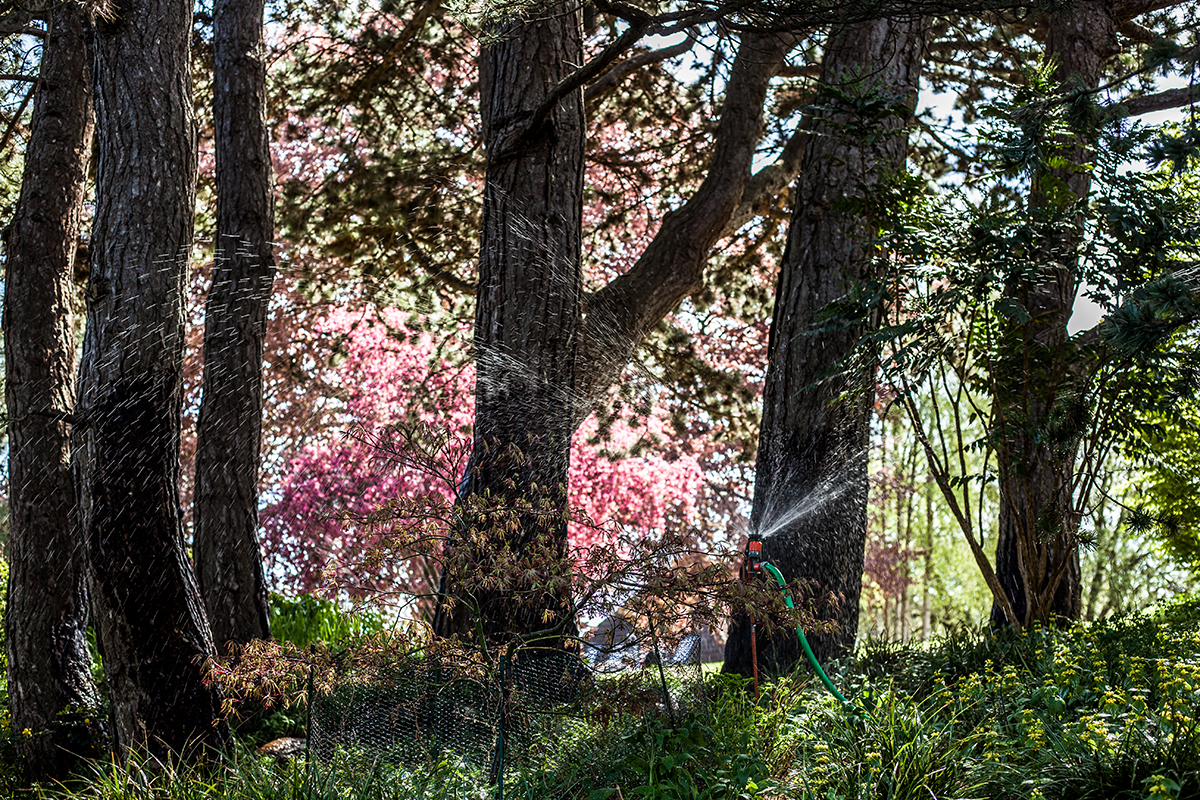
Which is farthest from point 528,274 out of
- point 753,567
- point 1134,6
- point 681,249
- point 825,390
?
point 1134,6

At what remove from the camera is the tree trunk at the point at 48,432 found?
5.34 m

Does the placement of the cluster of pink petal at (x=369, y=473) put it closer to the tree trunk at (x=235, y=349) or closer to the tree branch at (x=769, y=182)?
the tree branch at (x=769, y=182)

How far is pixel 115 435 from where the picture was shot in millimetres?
3986

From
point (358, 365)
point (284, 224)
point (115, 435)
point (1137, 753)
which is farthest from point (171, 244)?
point (358, 365)

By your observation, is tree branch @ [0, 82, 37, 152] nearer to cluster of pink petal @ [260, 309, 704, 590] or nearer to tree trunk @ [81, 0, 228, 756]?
cluster of pink petal @ [260, 309, 704, 590]

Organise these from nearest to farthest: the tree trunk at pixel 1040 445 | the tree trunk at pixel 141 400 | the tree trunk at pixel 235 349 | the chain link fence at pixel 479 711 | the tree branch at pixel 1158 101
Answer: the chain link fence at pixel 479 711 → the tree trunk at pixel 141 400 → the tree trunk at pixel 1040 445 → the tree trunk at pixel 235 349 → the tree branch at pixel 1158 101

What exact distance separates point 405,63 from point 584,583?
575 cm

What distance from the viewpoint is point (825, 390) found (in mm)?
5102

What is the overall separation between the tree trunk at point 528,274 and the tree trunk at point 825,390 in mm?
1139

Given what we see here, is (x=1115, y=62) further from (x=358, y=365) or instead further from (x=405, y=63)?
(x=358, y=365)

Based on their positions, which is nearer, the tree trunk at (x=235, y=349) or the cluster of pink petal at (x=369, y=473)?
the tree trunk at (x=235, y=349)

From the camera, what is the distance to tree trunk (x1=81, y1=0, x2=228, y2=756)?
12.9 feet

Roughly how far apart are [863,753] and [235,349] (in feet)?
14.1

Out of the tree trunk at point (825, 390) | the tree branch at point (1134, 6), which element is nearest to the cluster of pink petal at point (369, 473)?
the tree trunk at point (825, 390)
